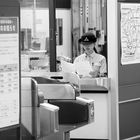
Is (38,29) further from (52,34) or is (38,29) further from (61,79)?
(61,79)

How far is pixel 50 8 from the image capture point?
6117 millimetres

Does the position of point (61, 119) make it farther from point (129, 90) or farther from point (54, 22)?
point (54, 22)

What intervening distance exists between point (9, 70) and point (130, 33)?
10.6 ft

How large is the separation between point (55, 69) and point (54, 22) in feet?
2.25

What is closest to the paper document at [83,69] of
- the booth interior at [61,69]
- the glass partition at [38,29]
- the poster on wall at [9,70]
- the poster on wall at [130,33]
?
the booth interior at [61,69]

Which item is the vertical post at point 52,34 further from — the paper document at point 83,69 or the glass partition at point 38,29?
the paper document at point 83,69

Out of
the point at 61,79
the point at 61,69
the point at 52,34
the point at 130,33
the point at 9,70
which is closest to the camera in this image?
the point at 9,70

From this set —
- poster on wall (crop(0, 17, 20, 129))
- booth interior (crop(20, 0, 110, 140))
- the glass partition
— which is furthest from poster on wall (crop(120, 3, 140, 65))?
poster on wall (crop(0, 17, 20, 129))

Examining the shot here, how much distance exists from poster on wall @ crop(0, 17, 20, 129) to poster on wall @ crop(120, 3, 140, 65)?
309 cm

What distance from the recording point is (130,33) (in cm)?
442

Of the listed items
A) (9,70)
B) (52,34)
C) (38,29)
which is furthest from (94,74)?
(9,70)

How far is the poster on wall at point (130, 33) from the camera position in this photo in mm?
4352

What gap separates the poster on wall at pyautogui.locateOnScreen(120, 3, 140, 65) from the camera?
435cm

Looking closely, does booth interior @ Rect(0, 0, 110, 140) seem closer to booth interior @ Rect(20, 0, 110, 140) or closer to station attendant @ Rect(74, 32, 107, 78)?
booth interior @ Rect(20, 0, 110, 140)
